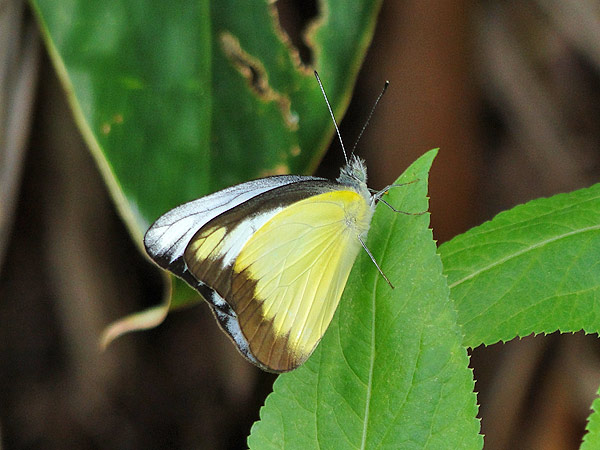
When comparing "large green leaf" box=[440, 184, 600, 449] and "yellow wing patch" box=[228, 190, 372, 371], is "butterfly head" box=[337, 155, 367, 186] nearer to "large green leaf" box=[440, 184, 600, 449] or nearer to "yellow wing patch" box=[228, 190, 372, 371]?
"yellow wing patch" box=[228, 190, 372, 371]

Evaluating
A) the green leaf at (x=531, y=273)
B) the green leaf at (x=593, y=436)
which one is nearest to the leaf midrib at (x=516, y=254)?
the green leaf at (x=531, y=273)

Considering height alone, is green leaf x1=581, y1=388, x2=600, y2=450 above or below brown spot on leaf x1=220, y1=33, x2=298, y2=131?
below

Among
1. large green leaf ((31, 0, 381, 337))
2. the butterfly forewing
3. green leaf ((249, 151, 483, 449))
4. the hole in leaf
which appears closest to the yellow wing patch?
the butterfly forewing

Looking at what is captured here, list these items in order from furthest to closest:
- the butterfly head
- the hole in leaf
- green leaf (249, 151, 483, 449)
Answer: the hole in leaf
the butterfly head
green leaf (249, 151, 483, 449)

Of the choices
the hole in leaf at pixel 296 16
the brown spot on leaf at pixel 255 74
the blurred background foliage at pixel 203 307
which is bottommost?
the blurred background foliage at pixel 203 307

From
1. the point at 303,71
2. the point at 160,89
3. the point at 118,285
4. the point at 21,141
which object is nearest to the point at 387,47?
the point at 303,71

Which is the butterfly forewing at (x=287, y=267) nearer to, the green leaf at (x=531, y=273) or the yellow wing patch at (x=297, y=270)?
the yellow wing patch at (x=297, y=270)
